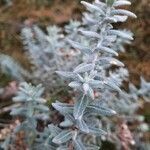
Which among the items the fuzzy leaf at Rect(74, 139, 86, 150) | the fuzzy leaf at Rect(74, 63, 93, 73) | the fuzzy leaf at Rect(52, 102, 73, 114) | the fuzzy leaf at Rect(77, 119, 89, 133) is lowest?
the fuzzy leaf at Rect(74, 139, 86, 150)

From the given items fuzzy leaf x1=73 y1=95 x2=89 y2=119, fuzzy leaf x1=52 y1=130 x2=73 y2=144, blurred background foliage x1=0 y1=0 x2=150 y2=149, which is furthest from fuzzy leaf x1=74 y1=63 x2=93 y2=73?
blurred background foliage x1=0 y1=0 x2=150 y2=149

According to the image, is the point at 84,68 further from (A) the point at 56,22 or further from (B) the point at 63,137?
(A) the point at 56,22

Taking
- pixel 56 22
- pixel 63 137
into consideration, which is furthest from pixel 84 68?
pixel 56 22

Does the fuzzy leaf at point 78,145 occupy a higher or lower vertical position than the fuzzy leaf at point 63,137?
lower

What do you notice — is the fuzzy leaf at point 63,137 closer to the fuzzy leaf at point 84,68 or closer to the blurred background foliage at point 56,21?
the fuzzy leaf at point 84,68

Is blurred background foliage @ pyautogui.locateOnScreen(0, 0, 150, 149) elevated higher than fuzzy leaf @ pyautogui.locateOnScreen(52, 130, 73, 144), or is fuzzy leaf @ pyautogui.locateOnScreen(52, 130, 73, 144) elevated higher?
fuzzy leaf @ pyautogui.locateOnScreen(52, 130, 73, 144)

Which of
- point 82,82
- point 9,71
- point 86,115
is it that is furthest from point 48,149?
point 9,71

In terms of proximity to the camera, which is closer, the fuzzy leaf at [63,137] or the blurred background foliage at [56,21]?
the fuzzy leaf at [63,137]

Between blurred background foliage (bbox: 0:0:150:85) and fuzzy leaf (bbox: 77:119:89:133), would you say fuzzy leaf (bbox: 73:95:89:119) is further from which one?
blurred background foliage (bbox: 0:0:150:85)

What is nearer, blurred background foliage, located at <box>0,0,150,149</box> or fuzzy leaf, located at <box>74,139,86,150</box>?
fuzzy leaf, located at <box>74,139,86,150</box>

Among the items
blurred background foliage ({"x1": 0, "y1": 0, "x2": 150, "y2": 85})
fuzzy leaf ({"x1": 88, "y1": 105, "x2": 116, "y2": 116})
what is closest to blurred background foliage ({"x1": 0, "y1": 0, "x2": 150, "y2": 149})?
blurred background foliage ({"x1": 0, "y1": 0, "x2": 150, "y2": 85})

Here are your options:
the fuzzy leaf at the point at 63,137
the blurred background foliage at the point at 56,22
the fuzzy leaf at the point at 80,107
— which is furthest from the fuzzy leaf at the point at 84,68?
the blurred background foliage at the point at 56,22
